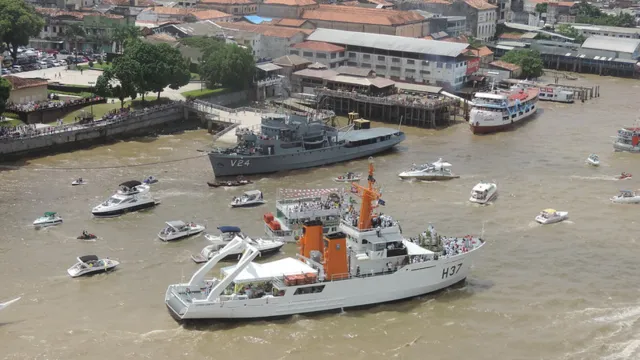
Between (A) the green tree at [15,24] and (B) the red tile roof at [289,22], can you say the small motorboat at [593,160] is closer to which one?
(B) the red tile roof at [289,22]

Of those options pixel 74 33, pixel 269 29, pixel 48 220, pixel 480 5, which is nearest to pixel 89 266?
pixel 48 220

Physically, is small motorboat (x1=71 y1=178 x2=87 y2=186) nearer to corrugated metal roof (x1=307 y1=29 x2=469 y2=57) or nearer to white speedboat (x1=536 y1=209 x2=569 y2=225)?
white speedboat (x1=536 y1=209 x2=569 y2=225)

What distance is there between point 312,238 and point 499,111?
1567 inches

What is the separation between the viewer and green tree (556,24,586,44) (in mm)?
112012

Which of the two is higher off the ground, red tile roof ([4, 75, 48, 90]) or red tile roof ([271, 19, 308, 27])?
red tile roof ([271, 19, 308, 27])

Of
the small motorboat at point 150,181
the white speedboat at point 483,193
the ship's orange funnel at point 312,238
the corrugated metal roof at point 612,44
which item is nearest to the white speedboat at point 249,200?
the small motorboat at point 150,181

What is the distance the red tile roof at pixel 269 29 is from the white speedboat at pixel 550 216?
159ft

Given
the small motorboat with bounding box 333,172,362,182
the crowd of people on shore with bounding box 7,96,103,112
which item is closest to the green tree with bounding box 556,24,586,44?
the small motorboat with bounding box 333,172,362,182

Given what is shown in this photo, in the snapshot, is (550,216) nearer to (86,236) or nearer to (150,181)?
(150,181)

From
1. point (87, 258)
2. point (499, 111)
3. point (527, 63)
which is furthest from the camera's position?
point (527, 63)

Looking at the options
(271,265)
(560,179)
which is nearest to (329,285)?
(271,265)

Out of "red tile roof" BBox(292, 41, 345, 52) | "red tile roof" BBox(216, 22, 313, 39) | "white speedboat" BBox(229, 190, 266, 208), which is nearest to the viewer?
"white speedboat" BBox(229, 190, 266, 208)

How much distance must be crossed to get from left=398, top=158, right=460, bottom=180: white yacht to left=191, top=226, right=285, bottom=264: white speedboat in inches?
642

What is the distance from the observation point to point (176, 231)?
4344 centimetres
